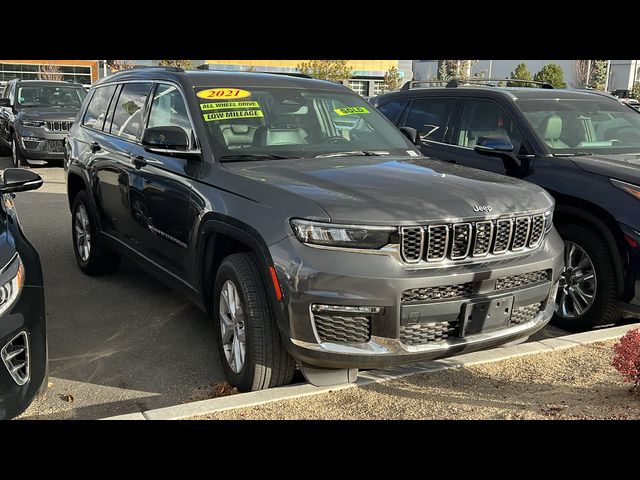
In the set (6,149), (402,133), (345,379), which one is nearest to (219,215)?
(345,379)

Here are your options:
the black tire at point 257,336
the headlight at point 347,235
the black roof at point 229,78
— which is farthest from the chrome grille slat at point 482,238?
the black roof at point 229,78

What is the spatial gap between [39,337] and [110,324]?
1833 mm

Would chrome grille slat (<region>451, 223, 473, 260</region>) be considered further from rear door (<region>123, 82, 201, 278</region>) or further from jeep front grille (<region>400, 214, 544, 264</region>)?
rear door (<region>123, 82, 201, 278</region>)

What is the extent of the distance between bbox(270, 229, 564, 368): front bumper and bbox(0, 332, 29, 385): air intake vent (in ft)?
4.21

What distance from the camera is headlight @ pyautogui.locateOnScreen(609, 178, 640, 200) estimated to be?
4691mm

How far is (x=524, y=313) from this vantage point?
375 centimetres

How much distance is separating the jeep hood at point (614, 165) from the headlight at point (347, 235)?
251 centimetres

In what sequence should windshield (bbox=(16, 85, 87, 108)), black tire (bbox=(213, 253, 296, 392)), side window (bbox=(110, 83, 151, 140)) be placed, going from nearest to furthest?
black tire (bbox=(213, 253, 296, 392)) → side window (bbox=(110, 83, 151, 140)) → windshield (bbox=(16, 85, 87, 108))

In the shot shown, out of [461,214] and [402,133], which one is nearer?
[461,214]

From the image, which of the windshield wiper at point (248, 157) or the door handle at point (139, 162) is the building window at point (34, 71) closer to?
the door handle at point (139, 162)

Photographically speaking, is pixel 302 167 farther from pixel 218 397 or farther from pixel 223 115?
pixel 218 397

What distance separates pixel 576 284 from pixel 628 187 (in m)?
0.84

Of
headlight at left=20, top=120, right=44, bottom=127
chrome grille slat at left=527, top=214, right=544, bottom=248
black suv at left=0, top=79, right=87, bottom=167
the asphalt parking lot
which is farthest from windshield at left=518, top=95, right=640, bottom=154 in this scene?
headlight at left=20, top=120, right=44, bottom=127

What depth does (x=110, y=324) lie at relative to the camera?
5.18 meters
